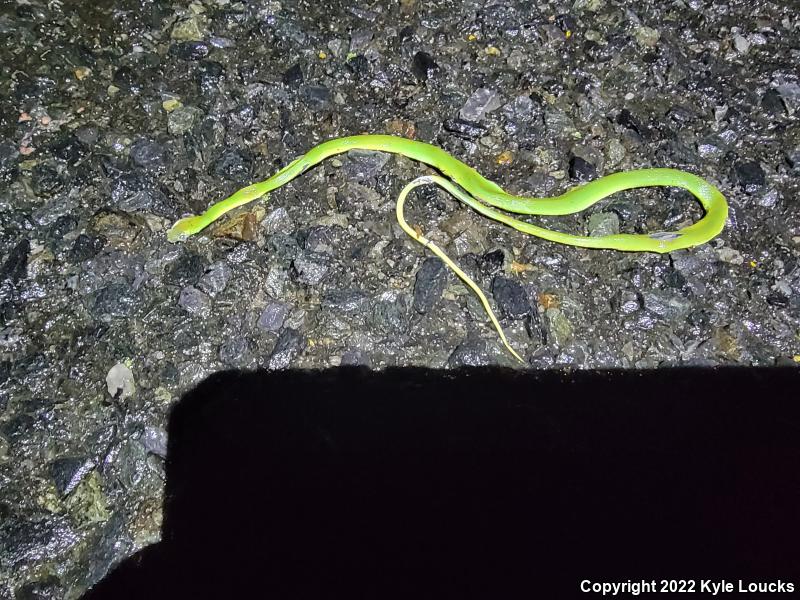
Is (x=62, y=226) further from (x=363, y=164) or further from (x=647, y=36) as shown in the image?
(x=647, y=36)

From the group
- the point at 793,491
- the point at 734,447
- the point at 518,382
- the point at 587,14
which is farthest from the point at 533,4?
the point at 793,491

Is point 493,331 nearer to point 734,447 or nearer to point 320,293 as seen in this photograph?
point 320,293

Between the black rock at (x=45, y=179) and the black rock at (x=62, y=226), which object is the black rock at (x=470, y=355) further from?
the black rock at (x=45, y=179)

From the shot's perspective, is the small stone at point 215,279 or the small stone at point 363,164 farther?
the small stone at point 363,164

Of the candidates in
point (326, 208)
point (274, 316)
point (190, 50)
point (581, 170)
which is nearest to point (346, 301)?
point (274, 316)

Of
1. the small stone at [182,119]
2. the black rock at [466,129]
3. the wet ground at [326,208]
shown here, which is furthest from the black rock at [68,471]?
the black rock at [466,129]

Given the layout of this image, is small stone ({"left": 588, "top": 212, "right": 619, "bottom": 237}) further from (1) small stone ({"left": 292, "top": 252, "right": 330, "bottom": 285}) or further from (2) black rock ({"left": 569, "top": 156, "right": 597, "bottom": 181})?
(1) small stone ({"left": 292, "top": 252, "right": 330, "bottom": 285})

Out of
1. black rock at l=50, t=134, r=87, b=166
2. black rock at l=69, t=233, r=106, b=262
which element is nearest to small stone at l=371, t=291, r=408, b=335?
black rock at l=69, t=233, r=106, b=262
